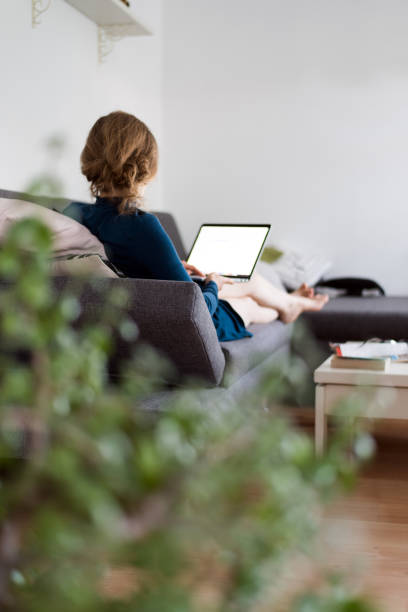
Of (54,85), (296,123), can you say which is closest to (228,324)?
(54,85)

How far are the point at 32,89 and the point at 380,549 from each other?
239 cm

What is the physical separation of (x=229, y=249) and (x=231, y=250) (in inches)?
0.8

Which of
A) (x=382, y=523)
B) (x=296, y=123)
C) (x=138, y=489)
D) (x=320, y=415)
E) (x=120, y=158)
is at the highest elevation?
(x=296, y=123)

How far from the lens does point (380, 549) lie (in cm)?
182

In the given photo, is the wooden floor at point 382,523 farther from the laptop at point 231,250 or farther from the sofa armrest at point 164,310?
the laptop at point 231,250

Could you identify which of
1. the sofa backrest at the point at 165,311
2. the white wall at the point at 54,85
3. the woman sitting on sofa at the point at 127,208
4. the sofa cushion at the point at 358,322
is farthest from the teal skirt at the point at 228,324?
the sofa cushion at the point at 358,322

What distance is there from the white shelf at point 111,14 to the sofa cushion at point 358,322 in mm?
1808

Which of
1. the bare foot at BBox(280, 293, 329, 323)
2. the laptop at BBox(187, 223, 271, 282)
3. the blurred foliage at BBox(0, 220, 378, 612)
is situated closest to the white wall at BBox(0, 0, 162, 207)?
the laptop at BBox(187, 223, 271, 282)

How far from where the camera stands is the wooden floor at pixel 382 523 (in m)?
→ 1.59

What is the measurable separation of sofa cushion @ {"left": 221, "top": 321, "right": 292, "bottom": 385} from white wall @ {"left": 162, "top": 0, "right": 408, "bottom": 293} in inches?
59.6

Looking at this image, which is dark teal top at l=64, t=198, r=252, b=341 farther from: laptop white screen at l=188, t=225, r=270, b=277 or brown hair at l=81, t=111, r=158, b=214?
laptop white screen at l=188, t=225, r=270, b=277

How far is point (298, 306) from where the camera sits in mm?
3547

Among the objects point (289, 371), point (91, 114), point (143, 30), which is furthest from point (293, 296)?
point (289, 371)

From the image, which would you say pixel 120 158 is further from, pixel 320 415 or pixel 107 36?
pixel 107 36
